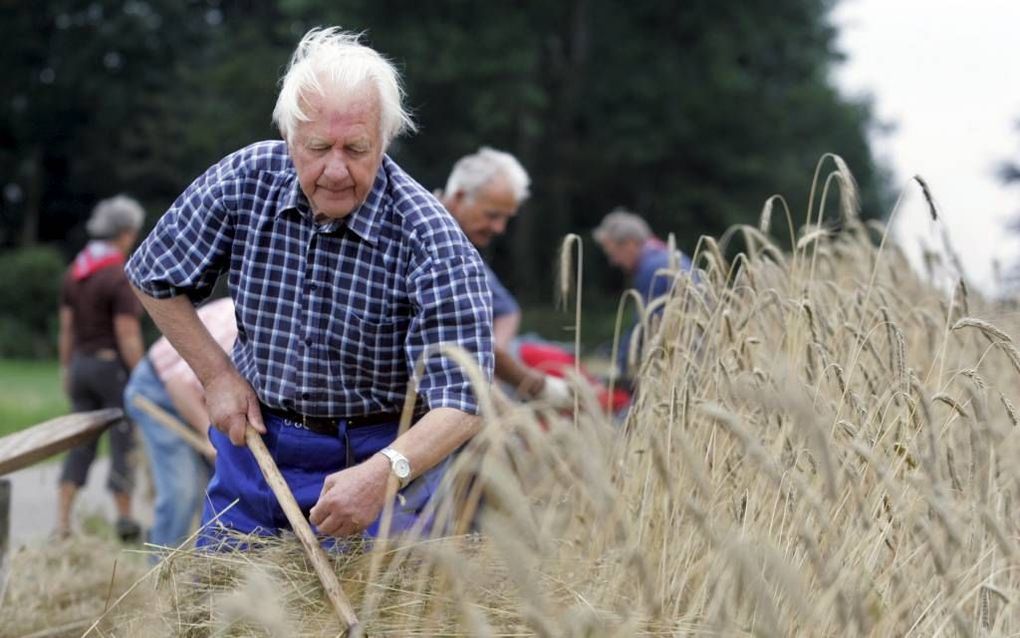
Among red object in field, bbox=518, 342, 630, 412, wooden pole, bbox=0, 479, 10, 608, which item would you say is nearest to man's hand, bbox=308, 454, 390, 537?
wooden pole, bbox=0, 479, 10, 608

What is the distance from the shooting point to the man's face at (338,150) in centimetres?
262

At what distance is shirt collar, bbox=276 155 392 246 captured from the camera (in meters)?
2.74

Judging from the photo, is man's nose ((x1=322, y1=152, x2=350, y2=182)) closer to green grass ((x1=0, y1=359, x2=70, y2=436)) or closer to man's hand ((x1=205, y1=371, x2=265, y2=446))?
man's hand ((x1=205, y1=371, x2=265, y2=446))

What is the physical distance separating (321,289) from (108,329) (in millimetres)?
4356

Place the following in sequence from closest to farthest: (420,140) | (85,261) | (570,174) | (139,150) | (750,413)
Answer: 1. (750,413)
2. (85,261)
3. (420,140)
4. (570,174)
5. (139,150)

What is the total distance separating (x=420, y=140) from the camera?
2520 cm

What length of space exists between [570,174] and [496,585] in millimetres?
25409

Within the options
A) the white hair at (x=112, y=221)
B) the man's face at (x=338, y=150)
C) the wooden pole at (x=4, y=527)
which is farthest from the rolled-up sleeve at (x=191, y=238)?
the white hair at (x=112, y=221)

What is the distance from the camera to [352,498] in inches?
97.0

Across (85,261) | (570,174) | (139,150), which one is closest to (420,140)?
(570,174)

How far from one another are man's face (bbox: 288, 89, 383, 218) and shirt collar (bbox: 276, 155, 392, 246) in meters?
0.04

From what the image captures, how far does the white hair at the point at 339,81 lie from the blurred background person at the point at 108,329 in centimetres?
416

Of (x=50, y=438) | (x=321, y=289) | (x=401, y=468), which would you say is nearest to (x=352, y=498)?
(x=401, y=468)

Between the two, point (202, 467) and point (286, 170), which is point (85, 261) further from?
point (286, 170)
